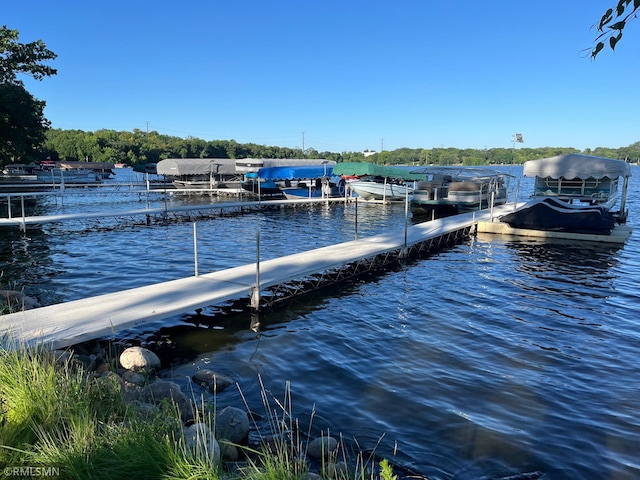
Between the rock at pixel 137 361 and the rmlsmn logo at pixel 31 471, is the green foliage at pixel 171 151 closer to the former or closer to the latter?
the rock at pixel 137 361

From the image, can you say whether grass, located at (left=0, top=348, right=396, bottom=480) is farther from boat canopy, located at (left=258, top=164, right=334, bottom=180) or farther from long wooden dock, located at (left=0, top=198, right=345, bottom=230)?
boat canopy, located at (left=258, top=164, right=334, bottom=180)

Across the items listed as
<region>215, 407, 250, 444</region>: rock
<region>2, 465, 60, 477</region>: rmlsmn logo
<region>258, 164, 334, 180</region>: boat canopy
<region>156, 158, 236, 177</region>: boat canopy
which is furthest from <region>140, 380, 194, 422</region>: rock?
<region>156, 158, 236, 177</region>: boat canopy

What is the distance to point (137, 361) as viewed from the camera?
23.1 ft

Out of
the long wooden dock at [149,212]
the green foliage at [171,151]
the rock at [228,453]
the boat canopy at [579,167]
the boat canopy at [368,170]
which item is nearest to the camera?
the rock at [228,453]

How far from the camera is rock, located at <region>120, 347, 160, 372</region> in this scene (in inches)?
275

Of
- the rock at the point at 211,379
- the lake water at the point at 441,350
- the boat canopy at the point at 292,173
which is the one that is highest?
the boat canopy at the point at 292,173

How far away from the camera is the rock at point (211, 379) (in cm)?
671

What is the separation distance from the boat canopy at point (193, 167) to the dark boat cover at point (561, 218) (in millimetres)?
30798

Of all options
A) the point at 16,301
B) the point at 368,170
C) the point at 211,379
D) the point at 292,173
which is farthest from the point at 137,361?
the point at 292,173

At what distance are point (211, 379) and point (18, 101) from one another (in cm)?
3049

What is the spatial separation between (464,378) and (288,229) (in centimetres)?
1660

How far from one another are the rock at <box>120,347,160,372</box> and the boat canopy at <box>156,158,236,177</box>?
123ft

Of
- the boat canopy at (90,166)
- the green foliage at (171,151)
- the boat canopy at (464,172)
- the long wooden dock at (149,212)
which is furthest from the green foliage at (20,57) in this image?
the green foliage at (171,151)

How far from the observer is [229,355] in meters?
7.93
